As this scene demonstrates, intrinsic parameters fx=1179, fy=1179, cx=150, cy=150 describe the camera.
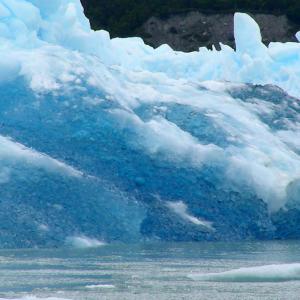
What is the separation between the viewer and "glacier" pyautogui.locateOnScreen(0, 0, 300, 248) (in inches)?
723

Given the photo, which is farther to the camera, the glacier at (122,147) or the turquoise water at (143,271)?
the glacier at (122,147)

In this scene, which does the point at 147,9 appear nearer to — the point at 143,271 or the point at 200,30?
the point at 200,30

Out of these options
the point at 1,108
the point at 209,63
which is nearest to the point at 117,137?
the point at 1,108

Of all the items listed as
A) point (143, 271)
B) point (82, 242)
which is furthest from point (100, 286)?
point (82, 242)

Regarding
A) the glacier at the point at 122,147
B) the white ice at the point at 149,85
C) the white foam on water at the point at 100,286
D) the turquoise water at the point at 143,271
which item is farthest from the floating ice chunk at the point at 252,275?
the white ice at the point at 149,85

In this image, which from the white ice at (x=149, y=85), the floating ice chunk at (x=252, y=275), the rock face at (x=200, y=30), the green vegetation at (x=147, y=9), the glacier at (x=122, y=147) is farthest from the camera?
the rock face at (x=200, y=30)

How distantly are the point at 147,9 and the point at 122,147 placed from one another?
23552 mm

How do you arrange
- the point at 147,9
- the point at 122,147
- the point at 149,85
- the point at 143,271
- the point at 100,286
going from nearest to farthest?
the point at 100,286, the point at 143,271, the point at 122,147, the point at 149,85, the point at 147,9

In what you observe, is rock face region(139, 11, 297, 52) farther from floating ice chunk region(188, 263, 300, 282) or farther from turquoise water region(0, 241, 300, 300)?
floating ice chunk region(188, 263, 300, 282)

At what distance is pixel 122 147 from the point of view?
1978cm

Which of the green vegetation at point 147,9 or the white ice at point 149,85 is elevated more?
the green vegetation at point 147,9

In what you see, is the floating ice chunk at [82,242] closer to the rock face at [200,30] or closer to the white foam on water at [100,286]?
the white foam on water at [100,286]

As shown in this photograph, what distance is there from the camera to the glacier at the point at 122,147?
18.4 meters

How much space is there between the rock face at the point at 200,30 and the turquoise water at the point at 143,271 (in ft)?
80.4
